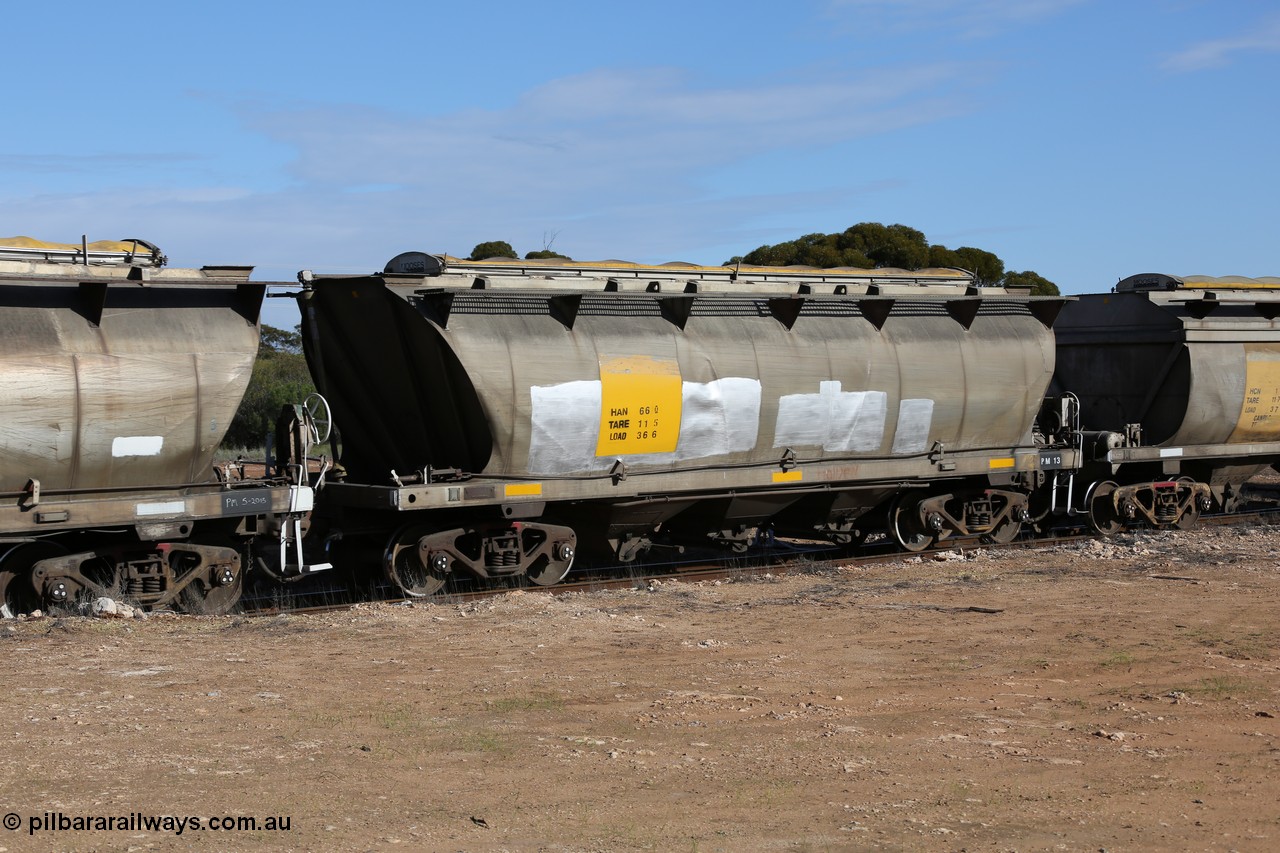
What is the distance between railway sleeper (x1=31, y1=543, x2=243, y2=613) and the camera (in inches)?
432

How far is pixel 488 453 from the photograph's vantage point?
12.6m

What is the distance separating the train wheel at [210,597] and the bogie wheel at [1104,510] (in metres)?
12.3

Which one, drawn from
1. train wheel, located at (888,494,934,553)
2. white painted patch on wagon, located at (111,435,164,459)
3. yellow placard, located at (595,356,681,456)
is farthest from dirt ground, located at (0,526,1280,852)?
train wheel, located at (888,494,934,553)

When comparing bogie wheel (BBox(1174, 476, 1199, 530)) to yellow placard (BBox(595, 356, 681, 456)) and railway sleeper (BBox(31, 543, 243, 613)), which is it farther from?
railway sleeper (BBox(31, 543, 243, 613))

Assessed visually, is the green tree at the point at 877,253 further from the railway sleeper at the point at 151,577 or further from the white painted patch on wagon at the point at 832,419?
the railway sleeper at the point at 151,577

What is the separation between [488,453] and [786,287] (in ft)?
14.6

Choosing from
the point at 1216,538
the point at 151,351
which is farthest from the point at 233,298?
the point at 1216,538

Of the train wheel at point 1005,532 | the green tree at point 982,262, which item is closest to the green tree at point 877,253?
the green tree at point 982,262

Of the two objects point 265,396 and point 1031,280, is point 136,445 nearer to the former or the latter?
point 265,396

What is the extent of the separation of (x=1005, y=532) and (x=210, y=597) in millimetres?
10723

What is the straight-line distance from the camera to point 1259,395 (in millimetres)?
19078

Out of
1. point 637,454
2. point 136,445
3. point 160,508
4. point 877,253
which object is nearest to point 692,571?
point 637,454

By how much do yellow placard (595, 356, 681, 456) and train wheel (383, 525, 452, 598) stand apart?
2.01 metres

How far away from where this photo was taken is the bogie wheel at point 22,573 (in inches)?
432
